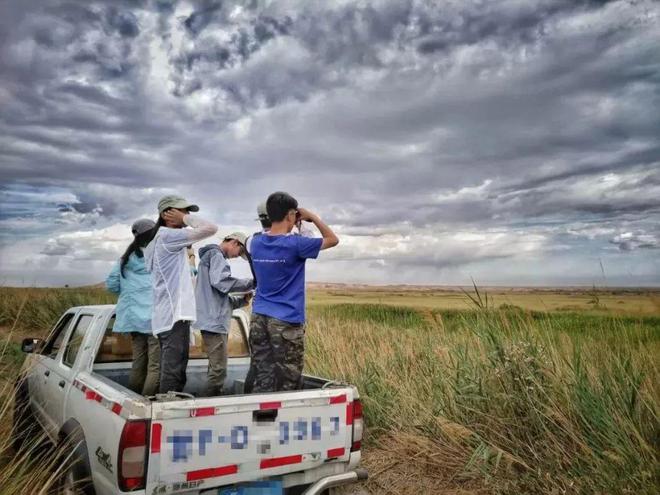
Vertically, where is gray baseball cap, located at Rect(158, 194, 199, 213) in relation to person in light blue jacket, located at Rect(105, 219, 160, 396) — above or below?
above

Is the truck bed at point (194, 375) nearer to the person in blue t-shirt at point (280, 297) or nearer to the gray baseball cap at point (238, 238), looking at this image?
the person in blue t-shirt at point (280, 297)

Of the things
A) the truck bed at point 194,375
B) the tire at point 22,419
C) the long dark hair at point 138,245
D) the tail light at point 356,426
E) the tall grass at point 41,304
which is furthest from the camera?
the tall grass at point 41,304

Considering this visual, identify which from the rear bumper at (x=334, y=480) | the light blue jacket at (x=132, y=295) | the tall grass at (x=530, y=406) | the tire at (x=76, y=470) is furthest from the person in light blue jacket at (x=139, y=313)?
the tall grass at (x=530, y=406)

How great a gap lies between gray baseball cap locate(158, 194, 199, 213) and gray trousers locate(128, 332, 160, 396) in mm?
1025

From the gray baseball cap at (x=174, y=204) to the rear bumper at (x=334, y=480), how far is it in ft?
7.30

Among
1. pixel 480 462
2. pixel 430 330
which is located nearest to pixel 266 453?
pixel 480 462

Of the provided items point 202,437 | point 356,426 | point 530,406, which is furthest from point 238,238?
point 530,406

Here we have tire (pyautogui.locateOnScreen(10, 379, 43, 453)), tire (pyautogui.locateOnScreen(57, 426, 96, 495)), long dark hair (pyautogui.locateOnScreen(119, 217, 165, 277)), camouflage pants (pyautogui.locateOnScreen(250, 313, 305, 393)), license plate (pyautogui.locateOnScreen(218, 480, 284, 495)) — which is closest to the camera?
license plate (pyautogui.locateOnScreen(218, 480, 284, 495))

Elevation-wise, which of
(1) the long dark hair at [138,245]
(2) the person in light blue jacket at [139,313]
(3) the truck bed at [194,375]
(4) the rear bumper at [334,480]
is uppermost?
(1) the long dark hair at [138,245]

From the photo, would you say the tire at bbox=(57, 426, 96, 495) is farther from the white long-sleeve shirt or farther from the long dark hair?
the long dark hair

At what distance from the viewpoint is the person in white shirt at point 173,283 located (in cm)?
391

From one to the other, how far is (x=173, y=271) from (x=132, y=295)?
1.86 ft

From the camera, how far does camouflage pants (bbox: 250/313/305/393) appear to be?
3758 mm

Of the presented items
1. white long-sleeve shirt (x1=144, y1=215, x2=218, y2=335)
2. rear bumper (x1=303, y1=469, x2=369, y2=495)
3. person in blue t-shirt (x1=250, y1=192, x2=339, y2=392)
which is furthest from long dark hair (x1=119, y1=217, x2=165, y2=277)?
rear bumper (x1=303, y1=469, x2=369, y2=495)
